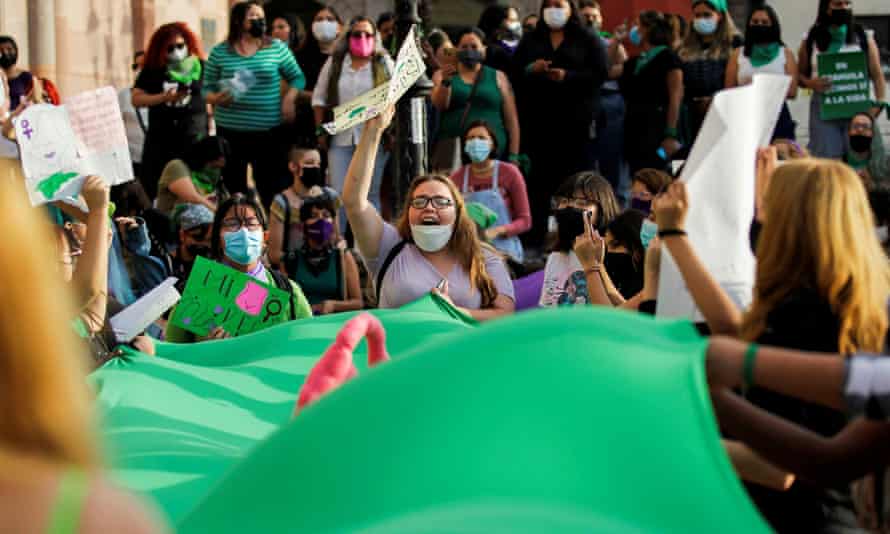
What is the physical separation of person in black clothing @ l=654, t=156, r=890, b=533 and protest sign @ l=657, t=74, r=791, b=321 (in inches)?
4.3

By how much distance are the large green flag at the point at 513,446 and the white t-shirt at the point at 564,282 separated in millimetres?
3847

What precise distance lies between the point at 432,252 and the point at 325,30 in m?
4.87

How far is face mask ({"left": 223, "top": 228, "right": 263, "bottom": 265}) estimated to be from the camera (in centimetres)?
755

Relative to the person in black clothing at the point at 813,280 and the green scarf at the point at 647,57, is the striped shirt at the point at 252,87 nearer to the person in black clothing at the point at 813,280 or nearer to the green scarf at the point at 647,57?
the green scarf at the point at 647,57

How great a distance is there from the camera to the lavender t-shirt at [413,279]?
279 inches

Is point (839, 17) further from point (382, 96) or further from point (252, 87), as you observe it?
point (382, 96)

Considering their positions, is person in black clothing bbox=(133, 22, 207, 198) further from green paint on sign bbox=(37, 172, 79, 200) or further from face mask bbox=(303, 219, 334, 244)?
green paint on sign bbox=(37, 172, 79, 200)

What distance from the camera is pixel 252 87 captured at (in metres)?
10.9

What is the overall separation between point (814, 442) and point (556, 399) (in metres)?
0.66

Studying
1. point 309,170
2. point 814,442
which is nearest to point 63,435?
point 814,442

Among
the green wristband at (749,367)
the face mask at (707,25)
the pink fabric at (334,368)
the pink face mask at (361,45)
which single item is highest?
the face mask at (707,25)

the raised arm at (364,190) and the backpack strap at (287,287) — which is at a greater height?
the raised arm at (364,190)

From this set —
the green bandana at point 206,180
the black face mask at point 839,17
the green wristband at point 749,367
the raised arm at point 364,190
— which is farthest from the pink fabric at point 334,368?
the black face mask at point 839,17

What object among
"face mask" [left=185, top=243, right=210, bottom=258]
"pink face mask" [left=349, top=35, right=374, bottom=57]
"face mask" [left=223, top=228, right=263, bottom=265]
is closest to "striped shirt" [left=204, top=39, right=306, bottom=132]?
"pink face mask" [left=349, top=35, right=374, bottom=57]
